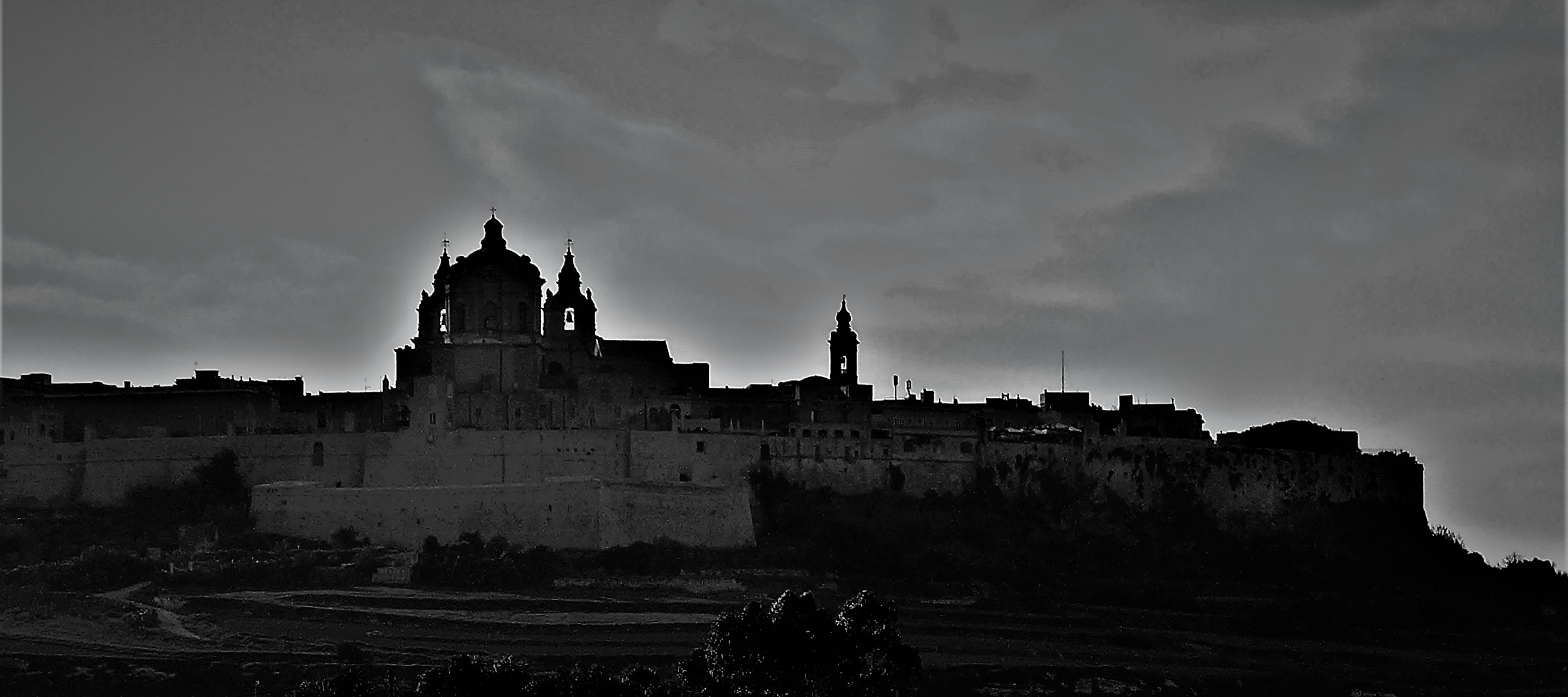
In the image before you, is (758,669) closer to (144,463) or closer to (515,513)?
(515,513)

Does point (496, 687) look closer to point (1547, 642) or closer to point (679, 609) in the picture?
point (679, 609)

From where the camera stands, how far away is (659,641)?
263ft

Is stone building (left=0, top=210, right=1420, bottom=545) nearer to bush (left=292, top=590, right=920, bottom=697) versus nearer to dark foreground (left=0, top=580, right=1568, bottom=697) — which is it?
dark foreground (left=0, top=580, right=1568, bottom=697)

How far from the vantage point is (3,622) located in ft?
265

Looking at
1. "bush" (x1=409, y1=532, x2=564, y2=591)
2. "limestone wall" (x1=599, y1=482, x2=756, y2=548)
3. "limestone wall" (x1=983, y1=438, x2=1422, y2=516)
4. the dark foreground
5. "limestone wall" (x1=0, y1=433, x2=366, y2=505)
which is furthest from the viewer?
"limestone wall" (x1=983, y1=438, x2=1422, y2=516)

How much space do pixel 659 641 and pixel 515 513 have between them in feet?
23.8

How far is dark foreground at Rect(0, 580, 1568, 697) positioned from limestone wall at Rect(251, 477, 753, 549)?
2649 mm

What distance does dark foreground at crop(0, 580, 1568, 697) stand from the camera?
77.4m

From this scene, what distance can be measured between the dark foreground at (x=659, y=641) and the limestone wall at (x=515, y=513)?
2649mm

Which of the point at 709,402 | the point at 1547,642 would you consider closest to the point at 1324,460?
the point at 1547,642

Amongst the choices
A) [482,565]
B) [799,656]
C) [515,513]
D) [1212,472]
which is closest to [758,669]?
[799,656]

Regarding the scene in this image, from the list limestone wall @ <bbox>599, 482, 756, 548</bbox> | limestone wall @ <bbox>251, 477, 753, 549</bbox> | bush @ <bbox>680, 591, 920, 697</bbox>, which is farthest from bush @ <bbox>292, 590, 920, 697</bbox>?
limestone wall @ <bbox>599, 482, 756, 548</bbox>

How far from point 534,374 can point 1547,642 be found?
30.3m

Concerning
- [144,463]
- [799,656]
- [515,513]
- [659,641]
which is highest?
[144,463]
